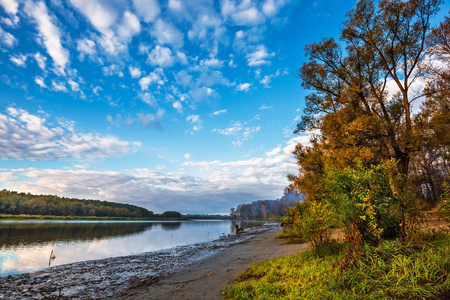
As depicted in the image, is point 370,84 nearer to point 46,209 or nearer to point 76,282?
point 76,282

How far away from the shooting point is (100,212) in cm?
13162

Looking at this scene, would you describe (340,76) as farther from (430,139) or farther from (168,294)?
(168,294)

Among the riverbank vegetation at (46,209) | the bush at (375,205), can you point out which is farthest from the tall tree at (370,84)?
the riverbank vegetation at (46,209)

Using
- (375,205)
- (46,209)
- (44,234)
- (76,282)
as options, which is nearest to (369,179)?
(375,205)

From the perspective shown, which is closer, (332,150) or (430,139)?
(430,139)

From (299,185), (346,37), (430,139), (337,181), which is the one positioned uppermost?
(346,37)

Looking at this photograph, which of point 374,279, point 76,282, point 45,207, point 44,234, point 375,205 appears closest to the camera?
point 374,279

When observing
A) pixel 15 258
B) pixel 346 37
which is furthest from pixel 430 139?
pixel 15 258

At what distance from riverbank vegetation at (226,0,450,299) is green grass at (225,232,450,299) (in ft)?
0.08

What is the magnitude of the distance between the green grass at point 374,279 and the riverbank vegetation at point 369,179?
2 cm

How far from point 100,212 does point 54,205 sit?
25.4 meters

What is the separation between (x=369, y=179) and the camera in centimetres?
584

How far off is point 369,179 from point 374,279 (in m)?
2.52

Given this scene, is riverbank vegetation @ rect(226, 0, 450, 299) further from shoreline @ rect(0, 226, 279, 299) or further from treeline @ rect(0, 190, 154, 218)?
treeline @ rect(0, 190, 154, 218)
